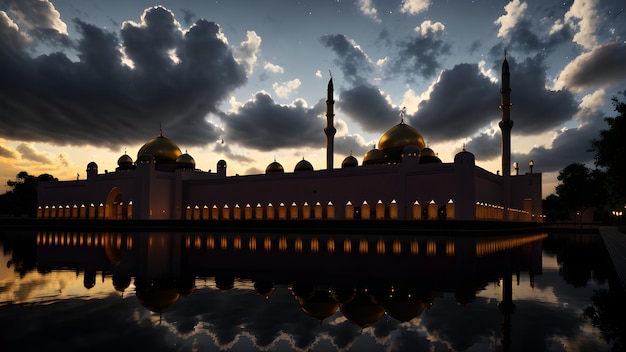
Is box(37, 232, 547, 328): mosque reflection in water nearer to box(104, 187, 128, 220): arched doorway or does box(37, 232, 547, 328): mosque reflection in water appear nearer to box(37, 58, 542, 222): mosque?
box(37, 58, 542, 222): mosque

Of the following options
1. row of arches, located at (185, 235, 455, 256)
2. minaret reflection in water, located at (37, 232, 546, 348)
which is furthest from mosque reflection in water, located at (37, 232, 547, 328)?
row of arches, located at (185, 235, 455, 256)

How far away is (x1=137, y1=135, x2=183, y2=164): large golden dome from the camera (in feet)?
176

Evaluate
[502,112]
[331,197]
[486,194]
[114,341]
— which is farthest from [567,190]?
[114,341]

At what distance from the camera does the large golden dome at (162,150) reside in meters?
53.6

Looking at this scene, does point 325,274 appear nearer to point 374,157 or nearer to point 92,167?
point 374,157

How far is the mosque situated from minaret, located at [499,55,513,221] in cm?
10

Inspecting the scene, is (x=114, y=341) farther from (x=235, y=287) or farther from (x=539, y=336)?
(x=539, y=336)

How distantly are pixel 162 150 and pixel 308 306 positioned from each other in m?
50.5

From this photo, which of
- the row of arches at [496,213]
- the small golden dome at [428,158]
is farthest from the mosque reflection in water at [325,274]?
the small golden dome at [428,158]

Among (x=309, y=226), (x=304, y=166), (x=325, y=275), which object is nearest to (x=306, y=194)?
(x=304, y=166)

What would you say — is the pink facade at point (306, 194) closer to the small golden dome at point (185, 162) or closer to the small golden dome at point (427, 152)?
the small golden dome at point (185, 162)

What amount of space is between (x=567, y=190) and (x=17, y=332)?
231 feet

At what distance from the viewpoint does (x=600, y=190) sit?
62.2 m

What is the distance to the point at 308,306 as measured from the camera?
23.1ft
